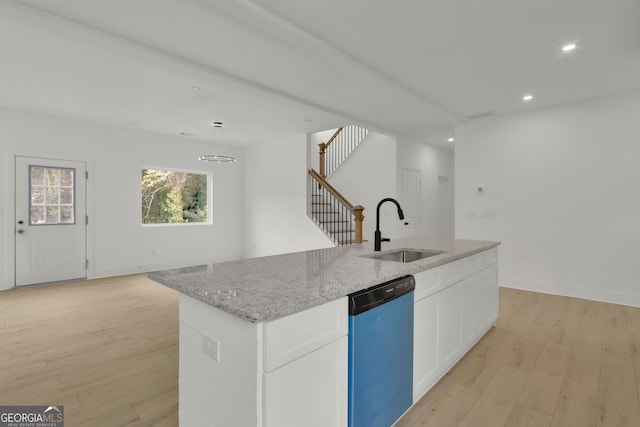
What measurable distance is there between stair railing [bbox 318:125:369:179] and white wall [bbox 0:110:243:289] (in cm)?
209

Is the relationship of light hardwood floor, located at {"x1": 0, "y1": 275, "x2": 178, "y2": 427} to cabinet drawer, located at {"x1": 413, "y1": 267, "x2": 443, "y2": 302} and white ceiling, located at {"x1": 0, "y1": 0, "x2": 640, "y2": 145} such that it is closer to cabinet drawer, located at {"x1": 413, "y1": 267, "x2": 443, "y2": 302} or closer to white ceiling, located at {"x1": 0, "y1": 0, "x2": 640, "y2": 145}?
cabinet drawer, located at {"x1": 413, "y1": 267, "x2": 443, "y2": 302}

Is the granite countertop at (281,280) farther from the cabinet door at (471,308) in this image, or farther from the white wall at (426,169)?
the white wall at (426,169)

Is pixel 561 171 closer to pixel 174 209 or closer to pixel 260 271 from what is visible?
pixel 260 271

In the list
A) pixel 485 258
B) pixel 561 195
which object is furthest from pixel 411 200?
pixel 485 258

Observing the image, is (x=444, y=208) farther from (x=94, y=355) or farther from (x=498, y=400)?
(x=94, y=355)

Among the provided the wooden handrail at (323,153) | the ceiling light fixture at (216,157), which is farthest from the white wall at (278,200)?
the ceiling light fixture at (216,157)

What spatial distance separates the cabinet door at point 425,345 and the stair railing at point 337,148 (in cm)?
532

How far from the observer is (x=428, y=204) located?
24.1 feet

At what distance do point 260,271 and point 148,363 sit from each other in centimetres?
156

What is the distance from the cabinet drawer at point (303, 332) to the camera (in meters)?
1.11

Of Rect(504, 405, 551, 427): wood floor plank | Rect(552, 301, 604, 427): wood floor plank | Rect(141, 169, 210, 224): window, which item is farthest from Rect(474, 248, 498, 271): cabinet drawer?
Rect(141, 169, 210, 224): window

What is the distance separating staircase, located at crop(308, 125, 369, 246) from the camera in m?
6.30

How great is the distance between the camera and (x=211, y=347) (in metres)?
1.30

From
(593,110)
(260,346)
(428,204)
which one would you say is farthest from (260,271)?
(428,204)
